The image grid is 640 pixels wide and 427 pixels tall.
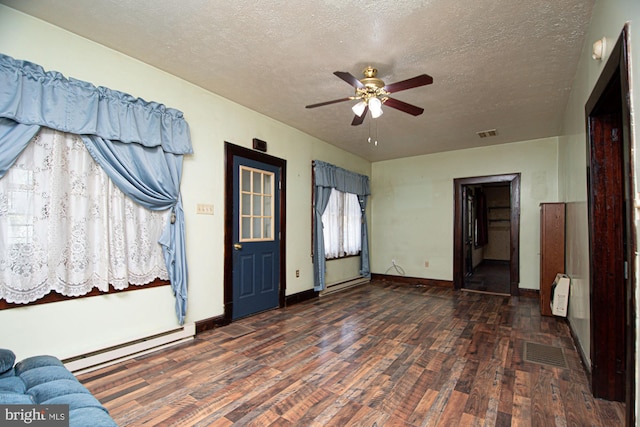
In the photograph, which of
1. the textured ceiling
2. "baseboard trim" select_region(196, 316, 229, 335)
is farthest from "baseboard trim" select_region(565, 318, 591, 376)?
"baseboard trim" select_region(196, 316, 229, 335)

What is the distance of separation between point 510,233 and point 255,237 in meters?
4.63

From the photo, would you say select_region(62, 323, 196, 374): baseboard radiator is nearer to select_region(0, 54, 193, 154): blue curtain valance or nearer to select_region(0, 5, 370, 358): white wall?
select_region(0, 5, 370, 358): white wall

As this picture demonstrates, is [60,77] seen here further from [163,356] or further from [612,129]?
[612,129]

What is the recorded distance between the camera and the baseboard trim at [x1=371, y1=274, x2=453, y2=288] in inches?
230

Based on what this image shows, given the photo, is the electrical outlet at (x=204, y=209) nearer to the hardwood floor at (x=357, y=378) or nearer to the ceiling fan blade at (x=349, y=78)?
the hardwood floor at (x=357, y=378)

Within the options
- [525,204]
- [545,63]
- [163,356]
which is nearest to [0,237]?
[163,356]

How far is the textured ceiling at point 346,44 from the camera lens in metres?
2.11

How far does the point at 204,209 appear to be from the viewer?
338cm

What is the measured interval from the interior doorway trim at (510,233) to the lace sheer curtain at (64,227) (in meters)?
5.16

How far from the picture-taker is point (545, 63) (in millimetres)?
2758

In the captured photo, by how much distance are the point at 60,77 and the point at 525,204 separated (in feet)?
20.8

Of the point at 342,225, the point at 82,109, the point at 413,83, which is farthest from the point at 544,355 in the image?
the point at 82,109

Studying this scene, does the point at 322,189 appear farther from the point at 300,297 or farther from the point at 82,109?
the point at 82,109

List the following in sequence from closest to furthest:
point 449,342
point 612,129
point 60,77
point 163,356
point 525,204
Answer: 1. point 612,129
2. point 60,77
3. point 163,356
4. point 449,342
5. point 525,204
